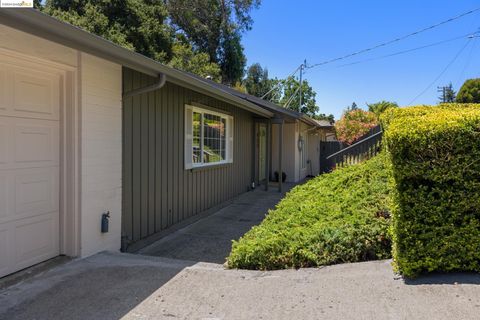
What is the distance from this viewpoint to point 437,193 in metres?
3.43

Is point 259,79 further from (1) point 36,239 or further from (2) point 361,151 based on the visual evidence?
(1) point 36,239

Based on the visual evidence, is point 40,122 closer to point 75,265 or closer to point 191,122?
point 75,265

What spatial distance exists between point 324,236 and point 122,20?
19.7m

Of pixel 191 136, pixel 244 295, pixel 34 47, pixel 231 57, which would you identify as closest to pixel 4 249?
pixel 34 47

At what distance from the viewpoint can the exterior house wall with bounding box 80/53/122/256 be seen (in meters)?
4.75

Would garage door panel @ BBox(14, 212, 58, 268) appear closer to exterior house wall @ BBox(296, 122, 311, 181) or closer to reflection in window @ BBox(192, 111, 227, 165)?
reflection in window @ BBox(192, 111, 227, 165)

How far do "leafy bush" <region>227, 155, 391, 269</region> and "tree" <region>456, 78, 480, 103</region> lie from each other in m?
43.1

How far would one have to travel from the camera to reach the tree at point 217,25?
94.3ft

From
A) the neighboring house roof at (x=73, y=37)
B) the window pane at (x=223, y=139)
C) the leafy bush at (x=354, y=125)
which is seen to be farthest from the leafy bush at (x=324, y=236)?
the leafy bush at (x=354, y=125)

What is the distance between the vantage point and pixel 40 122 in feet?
14.1

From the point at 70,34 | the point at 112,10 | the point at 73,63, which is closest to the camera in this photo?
the point at 70,34

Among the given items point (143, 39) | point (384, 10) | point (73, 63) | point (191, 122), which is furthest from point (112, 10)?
point (73, 63)

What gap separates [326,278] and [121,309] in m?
1.86

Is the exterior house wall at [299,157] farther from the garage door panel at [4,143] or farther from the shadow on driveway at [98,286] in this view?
the garage door panel at [4,143]
